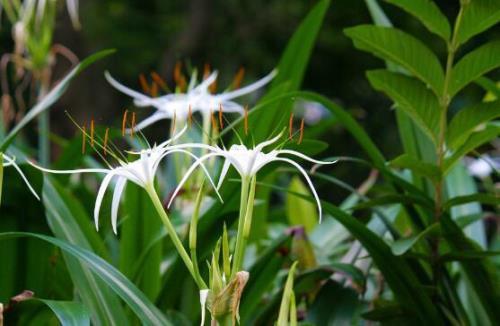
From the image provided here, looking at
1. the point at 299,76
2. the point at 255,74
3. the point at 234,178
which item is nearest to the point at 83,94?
the point at 255,74

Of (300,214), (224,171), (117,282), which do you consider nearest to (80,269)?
(117,282)

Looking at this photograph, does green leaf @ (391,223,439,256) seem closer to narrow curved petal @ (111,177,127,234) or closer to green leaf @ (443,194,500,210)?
green leaf @ (443,194,500,210)

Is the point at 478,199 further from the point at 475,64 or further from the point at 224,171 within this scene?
the point at 224,171

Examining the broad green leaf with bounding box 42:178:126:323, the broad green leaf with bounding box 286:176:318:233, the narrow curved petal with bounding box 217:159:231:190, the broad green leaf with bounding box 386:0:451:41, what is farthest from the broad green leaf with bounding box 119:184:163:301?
the broad green leaf with bounding box 286:176:318:233

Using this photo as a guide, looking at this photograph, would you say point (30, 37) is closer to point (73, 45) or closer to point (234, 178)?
point (234, 178)

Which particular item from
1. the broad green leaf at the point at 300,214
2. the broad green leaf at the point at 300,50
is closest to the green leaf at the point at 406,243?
the broad green leaf at the point at 300,50

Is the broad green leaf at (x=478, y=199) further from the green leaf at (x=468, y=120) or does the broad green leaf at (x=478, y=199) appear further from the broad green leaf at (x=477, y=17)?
the broad green leaf at (x=477, y=17)
